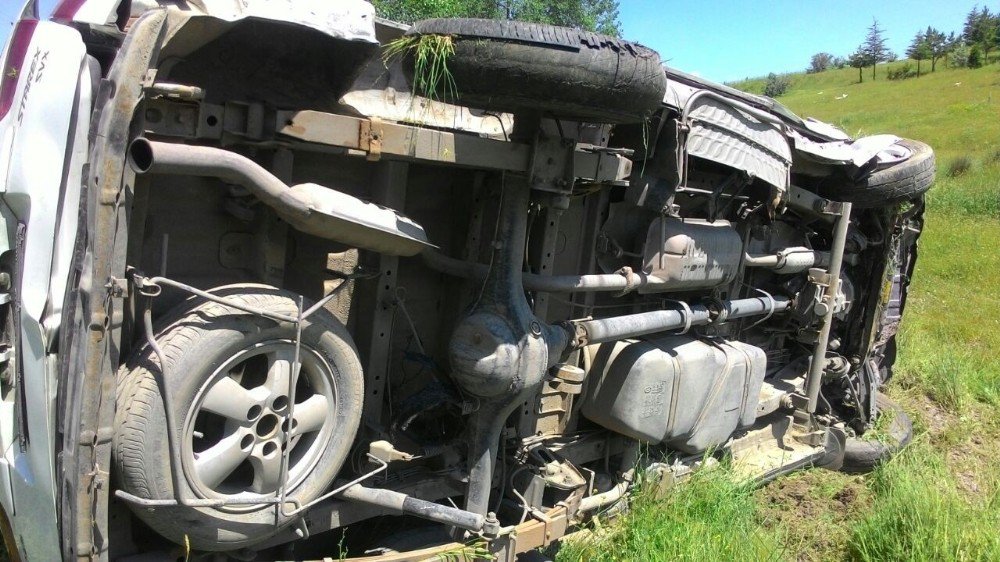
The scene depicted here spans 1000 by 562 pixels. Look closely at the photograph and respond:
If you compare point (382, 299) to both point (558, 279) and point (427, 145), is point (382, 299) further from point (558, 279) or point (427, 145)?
point (558, 279)

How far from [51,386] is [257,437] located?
1.95ft

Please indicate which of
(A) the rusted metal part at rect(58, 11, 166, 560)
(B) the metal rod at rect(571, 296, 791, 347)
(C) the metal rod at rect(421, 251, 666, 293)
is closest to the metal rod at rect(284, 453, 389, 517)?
(A) the rusted metal part at rect(58, 11, 166, 560)

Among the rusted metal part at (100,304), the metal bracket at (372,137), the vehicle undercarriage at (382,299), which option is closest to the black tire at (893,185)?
the vehicle undercarriage at (382,299)

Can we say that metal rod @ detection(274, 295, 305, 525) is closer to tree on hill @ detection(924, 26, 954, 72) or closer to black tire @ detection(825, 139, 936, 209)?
black tire @ detection(825, 139, 936, 209)

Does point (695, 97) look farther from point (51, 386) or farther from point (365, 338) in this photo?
point (51, 386)

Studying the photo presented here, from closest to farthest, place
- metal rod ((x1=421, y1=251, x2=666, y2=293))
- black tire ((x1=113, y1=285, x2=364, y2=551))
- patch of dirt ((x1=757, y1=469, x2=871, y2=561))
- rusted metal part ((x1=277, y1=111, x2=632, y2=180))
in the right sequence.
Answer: black tire ((x1=113, y1=285, x2=364, y2=551)) < rusted metal part ((x1=277, y1=111, x2=632, y2=180)) < metal rod ((x1=421, y1=251, x2=666, y2=293)) < patch of dirt ((x1=757, y1=469, x2=871, y2=561))

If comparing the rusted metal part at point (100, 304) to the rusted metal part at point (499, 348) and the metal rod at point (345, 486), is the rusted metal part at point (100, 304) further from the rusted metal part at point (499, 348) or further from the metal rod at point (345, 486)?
the rusted metal part at point (499, 348)

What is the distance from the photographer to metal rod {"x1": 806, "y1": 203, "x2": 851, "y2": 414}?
5.34 metres

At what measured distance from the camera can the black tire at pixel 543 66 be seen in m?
2.42

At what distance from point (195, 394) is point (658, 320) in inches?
92.9

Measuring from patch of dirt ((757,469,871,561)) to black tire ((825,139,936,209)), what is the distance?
193cm

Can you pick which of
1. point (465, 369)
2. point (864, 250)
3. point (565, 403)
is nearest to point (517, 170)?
point (465, 369)

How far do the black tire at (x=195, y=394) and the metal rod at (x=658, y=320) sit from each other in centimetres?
127

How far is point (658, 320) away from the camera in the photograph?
3.92 m
